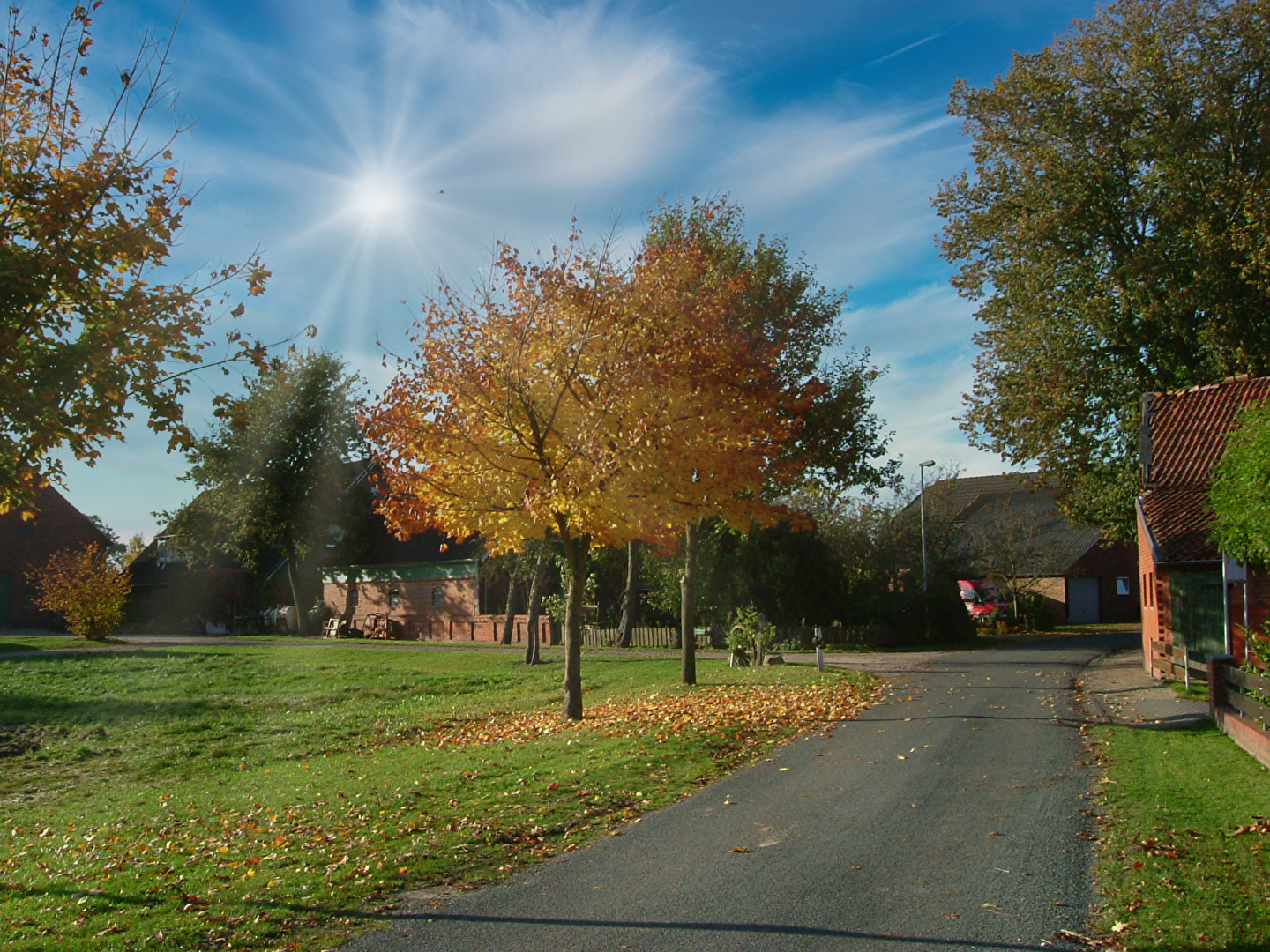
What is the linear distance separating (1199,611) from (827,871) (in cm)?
1708

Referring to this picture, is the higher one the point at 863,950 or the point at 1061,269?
the point at 1061,269

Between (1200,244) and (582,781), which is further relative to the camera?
(1200,244)

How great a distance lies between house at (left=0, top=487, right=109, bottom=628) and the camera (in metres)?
48.4

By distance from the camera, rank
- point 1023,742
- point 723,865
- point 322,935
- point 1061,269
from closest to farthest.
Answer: point 322,935 < point 723,865 < point 1023,742 < point 1061,269

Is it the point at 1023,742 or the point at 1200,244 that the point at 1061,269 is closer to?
the point at 1200,244

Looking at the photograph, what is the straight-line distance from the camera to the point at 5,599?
159ft

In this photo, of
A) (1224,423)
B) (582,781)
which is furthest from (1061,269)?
(582,781)

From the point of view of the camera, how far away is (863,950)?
5461 mm

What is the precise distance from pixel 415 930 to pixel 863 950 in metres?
2.64

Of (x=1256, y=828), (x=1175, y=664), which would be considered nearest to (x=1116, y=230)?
(x=1175, y=664)

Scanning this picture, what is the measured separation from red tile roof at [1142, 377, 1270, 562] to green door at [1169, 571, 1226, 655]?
3.88 feet

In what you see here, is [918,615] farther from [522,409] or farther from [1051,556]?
[522,409]

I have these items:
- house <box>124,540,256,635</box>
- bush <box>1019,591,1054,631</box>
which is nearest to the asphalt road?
bush <box>1019,591,1054,631</box>

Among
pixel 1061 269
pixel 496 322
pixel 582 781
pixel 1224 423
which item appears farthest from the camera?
pixel 1061 269
